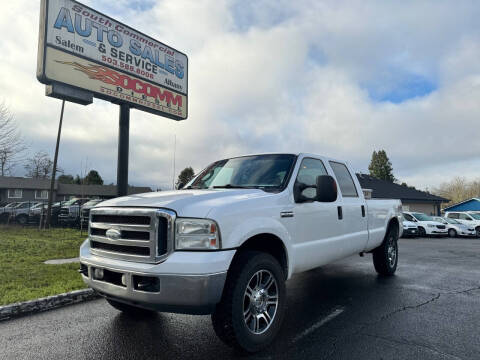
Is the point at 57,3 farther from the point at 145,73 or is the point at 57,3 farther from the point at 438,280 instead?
the point at 438,280

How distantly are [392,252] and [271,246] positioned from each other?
403 cm

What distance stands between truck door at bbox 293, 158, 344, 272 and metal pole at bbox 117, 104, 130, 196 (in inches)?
245

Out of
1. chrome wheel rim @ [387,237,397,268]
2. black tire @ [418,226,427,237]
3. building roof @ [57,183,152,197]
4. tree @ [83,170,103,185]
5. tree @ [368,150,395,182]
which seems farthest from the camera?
tree @ [83,170,103,185]

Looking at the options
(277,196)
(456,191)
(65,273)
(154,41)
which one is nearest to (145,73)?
(154,41)

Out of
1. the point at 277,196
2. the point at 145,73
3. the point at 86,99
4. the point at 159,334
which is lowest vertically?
the point at 159,334

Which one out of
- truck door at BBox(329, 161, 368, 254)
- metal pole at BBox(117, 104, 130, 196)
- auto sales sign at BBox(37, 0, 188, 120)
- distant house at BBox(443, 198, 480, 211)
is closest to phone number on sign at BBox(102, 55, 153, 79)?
auto sales sign at BBox(37, 0, 188, 120)

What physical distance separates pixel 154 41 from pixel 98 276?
29.4 ft

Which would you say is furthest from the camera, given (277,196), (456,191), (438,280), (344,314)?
(456,191)

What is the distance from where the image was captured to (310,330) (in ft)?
12.6

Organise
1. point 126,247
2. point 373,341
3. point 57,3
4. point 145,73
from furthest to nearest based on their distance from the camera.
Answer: point 145,73
point 57,3
point 373,341
point 126,247

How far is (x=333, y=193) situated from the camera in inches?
151

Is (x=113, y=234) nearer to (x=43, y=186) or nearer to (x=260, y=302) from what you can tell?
(x=260, y=302)

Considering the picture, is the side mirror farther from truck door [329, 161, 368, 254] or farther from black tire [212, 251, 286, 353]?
truck door [329, 161, 368, 254]

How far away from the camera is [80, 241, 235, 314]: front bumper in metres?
2.83
